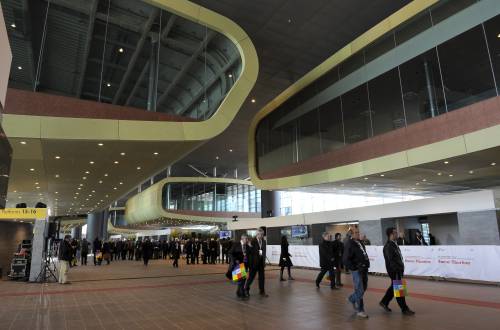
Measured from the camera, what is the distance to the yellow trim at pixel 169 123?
9961mm

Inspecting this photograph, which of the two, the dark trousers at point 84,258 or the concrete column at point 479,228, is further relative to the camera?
the dark trousers at point 84,258

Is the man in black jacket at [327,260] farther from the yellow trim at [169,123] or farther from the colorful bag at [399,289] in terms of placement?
the yellow trim at [169,123]

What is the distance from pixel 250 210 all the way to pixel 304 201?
805 cm

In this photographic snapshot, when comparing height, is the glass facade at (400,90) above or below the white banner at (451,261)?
above

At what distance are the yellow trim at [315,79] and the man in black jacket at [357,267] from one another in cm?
825

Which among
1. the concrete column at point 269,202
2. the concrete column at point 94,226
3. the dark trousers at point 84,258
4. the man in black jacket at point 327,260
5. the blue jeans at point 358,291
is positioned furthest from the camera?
the concrete column at point 94,226

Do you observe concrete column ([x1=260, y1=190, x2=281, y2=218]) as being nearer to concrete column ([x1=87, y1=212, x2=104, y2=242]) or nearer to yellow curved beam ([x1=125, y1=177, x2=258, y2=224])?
yellow curved beam ([x1=125, y1=177, x2=258, y2=224])

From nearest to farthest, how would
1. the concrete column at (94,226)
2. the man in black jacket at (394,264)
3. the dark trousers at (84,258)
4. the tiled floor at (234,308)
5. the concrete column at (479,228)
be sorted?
the tiled floor at (234,308), the man in black jacket at (394,264), the concrete column at (479,228), the dark trousers at (84,258), the concrete column at (94,226)

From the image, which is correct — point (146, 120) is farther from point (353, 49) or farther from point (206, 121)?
point (353, 49)

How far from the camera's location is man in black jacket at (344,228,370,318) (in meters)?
6.27

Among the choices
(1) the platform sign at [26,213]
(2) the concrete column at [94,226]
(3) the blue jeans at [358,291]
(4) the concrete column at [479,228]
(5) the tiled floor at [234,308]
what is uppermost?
(2) the concrete column at [94,226]

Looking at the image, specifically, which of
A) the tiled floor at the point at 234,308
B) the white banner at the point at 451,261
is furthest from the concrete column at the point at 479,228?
the tiled floor at the point at 234,308

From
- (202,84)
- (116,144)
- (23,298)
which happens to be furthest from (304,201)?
(23,298)

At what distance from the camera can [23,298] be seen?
29.5 ft
